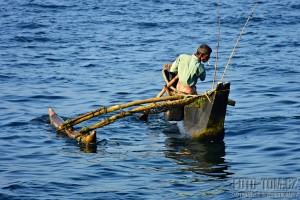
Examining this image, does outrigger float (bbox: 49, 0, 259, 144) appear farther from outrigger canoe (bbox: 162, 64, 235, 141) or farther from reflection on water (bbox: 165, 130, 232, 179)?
reflection on water (bbox: 165, 130, 232, 179)

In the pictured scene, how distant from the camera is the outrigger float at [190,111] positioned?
1196 centimetres


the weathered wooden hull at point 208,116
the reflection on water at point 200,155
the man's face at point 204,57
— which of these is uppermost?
the man's face at point 204,57

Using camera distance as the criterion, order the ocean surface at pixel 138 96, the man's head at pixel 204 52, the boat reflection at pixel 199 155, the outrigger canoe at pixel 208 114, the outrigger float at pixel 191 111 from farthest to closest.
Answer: the man's head at pixel 204 52
the outrigger float at pixel 191 111
the outrigger canoe at pixel 208 114
the boat reflection at pixel 199 155
the ocean surface at pixel 138 96

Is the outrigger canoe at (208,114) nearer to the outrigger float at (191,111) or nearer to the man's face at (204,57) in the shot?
the outrigger float at (191,111)

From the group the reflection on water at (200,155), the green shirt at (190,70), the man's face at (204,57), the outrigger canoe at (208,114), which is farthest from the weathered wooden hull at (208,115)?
the man's face at (204,57)

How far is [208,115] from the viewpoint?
12.2 metres

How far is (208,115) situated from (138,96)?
523cm

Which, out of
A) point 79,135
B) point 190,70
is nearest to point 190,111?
point 190,70

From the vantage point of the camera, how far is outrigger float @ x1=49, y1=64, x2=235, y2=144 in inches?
471

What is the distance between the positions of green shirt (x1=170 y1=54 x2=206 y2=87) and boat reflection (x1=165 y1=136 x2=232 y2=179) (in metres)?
1.07

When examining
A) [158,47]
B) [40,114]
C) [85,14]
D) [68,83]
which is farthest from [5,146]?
[85,14]

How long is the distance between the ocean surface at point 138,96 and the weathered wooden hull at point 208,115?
0.21 metres

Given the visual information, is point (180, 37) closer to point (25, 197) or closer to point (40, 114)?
point (40, 114)

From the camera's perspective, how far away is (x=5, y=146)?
42.1 feet
